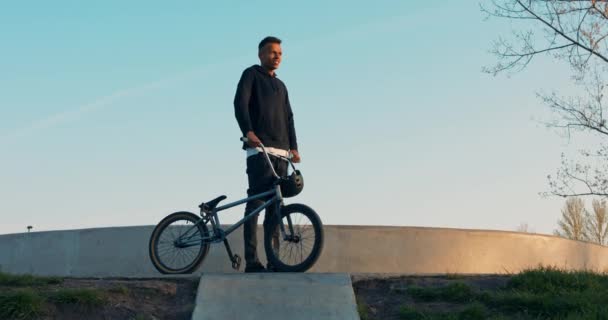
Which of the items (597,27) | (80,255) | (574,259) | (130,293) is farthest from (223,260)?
(597,27)

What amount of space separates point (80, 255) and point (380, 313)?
16.2ft

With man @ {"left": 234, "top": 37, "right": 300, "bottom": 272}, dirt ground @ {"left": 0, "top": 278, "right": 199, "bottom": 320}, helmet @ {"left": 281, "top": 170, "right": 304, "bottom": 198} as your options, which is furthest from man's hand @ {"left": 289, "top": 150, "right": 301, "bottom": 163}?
dirt ground @ {"left": 0, "top": 278, "right": 199, "bottom": 320}

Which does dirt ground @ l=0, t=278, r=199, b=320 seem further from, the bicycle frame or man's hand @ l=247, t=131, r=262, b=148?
man's hand @ l=247, t=131, r=262, b=148

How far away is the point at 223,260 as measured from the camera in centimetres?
875

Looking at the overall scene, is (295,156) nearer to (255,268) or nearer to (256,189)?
(256,189)

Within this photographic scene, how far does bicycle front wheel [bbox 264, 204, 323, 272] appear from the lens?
22.1 feet

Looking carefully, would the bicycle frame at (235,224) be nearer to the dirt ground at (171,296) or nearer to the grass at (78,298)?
the dirt ground at (171,296)

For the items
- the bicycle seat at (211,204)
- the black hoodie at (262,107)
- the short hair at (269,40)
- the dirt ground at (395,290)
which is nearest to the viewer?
the dirt ground at (395,290)

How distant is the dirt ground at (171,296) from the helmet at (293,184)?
3.35 ft

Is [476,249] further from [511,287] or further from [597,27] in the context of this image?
[597,27]

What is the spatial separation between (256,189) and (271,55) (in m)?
1.27

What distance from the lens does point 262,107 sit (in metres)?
7.28

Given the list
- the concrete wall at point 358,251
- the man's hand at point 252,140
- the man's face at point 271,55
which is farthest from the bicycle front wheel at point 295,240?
the concrete wall at point 358,251

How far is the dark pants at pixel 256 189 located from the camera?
713 cm
